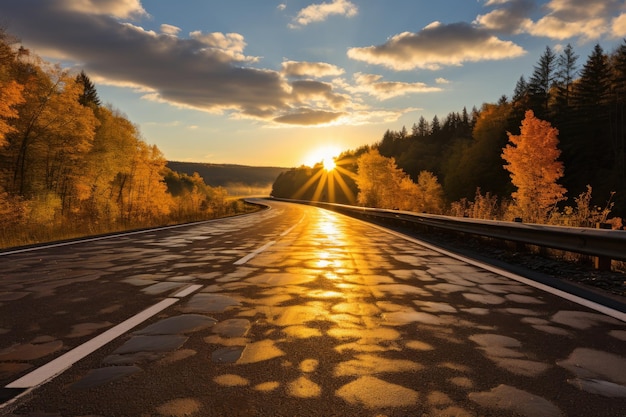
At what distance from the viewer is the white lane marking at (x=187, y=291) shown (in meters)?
5.51

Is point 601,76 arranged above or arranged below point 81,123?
above

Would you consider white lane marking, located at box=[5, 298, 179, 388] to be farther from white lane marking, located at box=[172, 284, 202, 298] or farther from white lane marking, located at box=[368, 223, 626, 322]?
white lane marking, located at box=[368, 223, 626, 322]

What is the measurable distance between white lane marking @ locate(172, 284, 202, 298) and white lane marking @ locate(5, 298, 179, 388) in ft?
2.56

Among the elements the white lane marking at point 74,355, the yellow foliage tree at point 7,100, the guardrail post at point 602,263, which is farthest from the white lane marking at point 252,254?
the yellow foliage tree at point 7,100

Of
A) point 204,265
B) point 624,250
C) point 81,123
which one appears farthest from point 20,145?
point 624,250

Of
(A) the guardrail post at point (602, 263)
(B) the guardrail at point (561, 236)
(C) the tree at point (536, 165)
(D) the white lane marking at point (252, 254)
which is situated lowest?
(D) the white lane marking at point (252, 254)

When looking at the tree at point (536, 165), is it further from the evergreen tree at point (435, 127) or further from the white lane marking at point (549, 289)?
the evergreen tree at point (435, 127)

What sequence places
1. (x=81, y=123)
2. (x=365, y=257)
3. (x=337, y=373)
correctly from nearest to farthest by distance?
(x=337, y=373) < (x=365, y=257) < (x=81, y=123)

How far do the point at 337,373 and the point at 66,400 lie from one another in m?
1.70

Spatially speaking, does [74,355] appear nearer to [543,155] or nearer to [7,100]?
[7,100]

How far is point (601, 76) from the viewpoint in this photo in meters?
58.6

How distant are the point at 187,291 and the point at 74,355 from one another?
2.46 meters

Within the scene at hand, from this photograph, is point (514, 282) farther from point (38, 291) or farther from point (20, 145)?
point (20, 145)

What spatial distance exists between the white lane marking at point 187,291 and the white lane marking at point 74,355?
782mm
